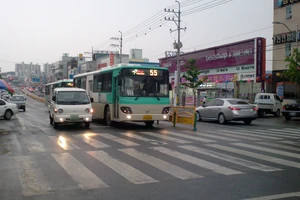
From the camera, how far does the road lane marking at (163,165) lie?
7.46 metres

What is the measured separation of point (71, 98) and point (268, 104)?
18.4m

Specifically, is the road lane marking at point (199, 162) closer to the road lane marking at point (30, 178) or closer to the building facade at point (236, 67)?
the road lane marking at point (30, 178)

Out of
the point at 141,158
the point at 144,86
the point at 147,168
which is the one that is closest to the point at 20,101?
the point at 144,86

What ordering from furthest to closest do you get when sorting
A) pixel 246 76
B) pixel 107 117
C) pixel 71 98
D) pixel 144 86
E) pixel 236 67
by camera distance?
pixel 236 67
pixel 246 76
pixel 107 117
pixel 71 98
pixel 144 86

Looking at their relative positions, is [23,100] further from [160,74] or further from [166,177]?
[166,177]

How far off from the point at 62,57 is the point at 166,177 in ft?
457

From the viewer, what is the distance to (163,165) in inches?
332

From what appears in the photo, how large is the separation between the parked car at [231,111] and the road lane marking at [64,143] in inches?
413

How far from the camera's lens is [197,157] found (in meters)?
9.50

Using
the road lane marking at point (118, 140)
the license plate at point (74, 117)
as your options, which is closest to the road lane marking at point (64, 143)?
the road lane marking at point (118, 140)

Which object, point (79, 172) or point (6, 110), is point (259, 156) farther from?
point (6, 110)

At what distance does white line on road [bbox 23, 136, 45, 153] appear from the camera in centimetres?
1052

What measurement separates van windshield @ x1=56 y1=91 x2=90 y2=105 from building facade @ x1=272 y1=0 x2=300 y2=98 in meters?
26.3

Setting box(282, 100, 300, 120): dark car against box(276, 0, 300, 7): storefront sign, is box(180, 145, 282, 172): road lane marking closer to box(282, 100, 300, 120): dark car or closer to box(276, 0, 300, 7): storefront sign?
box(282, 100, 300, 120): dark car
